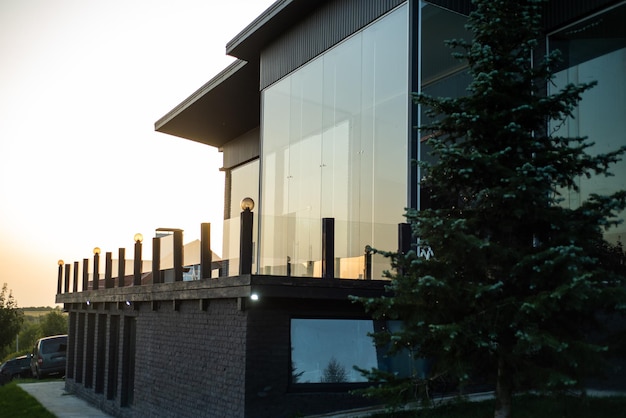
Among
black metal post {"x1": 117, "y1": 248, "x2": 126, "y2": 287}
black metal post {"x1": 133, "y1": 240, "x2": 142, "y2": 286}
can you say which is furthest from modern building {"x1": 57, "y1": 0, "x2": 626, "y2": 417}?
black metal post {"x1": 117, "y1": 248, "x2": 126, "y2": 287}

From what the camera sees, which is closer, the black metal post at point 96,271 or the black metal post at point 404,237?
the black metal post at point 404,237

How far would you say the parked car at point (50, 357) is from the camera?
31744 millimetres

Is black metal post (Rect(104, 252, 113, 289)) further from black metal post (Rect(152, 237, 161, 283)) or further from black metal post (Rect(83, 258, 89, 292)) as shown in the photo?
black metal post (Rect(152, 237, 161, 283))

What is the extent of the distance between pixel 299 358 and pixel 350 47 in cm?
736

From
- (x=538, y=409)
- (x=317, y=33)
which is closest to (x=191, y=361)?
(x=538, y=409)

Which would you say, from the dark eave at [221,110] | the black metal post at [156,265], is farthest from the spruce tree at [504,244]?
the dark eave at [221,110]

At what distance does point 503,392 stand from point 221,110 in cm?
1862

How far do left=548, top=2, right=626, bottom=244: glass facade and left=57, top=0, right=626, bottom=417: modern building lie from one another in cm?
3

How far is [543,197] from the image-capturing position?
975 centimetres

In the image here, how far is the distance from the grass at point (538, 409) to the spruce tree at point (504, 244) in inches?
52.0

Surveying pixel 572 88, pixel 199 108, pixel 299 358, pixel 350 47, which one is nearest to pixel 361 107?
pixel 350 47

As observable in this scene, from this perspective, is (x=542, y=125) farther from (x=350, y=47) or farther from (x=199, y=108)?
(x=199, y=108)

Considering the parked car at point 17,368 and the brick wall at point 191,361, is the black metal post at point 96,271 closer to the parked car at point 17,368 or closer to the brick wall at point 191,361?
the brick wall at point 191,361

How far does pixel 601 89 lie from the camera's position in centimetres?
1521
